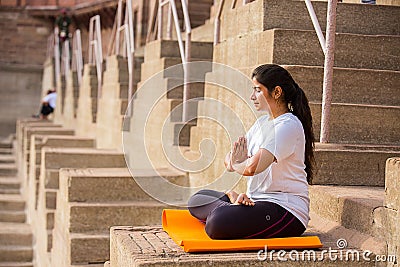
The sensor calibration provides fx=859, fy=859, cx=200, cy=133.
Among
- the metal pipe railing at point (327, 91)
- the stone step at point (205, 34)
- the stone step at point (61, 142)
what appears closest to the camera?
the metal pipe railing at point (327, 91)

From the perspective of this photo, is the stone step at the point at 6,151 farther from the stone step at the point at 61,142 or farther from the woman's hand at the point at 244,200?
the woman's hand at the point at 244,200

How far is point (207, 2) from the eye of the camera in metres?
14.7

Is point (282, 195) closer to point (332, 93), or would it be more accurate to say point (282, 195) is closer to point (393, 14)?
point (332, 93)

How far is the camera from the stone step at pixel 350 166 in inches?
208

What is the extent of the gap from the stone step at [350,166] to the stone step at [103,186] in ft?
6.46

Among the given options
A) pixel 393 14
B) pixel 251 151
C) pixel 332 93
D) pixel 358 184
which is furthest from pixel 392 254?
pixel 393 14

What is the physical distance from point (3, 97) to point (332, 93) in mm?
19632

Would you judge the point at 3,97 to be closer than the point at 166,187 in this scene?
No

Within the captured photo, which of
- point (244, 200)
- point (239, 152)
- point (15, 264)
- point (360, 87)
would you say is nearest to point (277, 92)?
point (239, 152)

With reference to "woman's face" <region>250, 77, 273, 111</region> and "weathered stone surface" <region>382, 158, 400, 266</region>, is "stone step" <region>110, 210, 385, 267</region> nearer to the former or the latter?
"weathered stone surface" <region>382, 158, 400, 266</region>

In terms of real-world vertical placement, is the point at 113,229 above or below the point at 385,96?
below

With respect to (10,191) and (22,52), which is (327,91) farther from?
(22,52)

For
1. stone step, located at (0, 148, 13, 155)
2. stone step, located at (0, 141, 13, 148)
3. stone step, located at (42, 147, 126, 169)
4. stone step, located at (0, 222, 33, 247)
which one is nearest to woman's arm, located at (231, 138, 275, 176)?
stone step, located at (42, 147, 126, 169)

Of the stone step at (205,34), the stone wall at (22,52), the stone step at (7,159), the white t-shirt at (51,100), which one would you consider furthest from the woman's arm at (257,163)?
the stone wall at (22,52)
